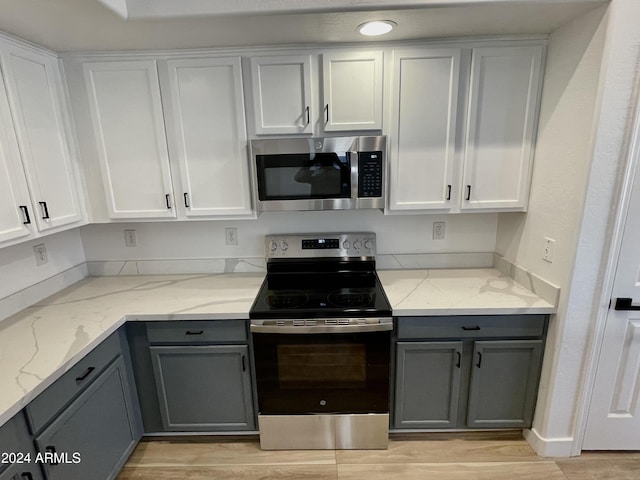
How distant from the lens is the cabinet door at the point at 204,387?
5.57 ft

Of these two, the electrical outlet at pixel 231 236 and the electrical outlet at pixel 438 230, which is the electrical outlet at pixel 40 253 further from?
the electrical outlet at pixel 438 230

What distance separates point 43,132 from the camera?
5.21 feet

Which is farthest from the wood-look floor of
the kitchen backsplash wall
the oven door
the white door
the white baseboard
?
the kitchen backsplash wall

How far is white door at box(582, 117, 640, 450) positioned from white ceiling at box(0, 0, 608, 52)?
78cm

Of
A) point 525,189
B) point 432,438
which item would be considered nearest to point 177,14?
point 525,189

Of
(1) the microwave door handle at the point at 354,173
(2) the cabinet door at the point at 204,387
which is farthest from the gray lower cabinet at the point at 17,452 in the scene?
(1) the microwave door handle at the point at 354,173

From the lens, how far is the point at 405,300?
171cm

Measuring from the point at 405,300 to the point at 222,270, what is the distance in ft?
4.15

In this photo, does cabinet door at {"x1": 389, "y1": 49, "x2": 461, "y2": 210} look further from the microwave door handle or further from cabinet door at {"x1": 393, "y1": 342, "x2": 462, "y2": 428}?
cabinet door at {"x1": 393, "y1": 342, "x2": 462, "y2": 428}

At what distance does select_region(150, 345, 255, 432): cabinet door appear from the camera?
170 centimetres

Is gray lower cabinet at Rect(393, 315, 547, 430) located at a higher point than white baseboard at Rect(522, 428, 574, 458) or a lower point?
higher

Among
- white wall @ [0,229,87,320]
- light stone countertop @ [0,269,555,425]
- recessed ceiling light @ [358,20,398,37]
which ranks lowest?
light stone countertop @ [0,269,555,425]

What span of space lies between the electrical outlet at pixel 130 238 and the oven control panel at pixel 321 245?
92 cm

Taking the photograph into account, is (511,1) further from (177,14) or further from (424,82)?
(177,14)
